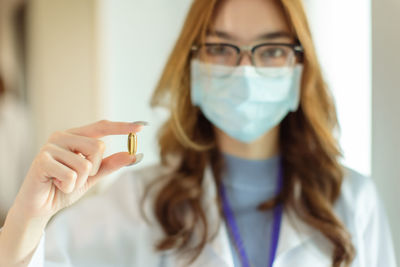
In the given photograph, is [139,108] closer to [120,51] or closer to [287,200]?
[120,51]

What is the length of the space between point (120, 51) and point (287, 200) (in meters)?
1.10

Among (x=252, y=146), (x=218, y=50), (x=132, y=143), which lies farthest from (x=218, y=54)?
(x=132, y=143)

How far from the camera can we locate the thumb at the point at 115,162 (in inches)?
24.6

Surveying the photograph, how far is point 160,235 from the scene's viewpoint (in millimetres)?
942

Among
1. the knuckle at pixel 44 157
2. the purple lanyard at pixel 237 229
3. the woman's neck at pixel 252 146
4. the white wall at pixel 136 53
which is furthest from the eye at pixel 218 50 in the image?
the white wall at pixel 136 53

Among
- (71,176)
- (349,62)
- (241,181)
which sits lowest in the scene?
(241,181)

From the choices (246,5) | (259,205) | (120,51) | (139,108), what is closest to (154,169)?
(259,205)

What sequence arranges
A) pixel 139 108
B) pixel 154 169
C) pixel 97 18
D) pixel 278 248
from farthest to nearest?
1. pixel 97 18
2. pixel 139 108
3. pixel 154 169
4. pixel 278 248

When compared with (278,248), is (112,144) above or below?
above

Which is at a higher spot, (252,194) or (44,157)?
(44,157)

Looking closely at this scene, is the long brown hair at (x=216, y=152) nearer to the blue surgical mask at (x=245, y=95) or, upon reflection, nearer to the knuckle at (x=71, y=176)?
the blue surgical mask at (x=245, y=95)

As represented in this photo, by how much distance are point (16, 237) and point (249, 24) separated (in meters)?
0.58

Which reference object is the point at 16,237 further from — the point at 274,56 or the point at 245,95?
the point at 274,56

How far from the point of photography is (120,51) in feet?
5.89
